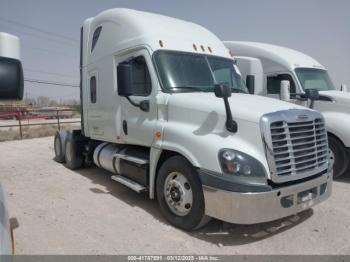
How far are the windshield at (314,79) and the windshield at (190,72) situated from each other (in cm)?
339

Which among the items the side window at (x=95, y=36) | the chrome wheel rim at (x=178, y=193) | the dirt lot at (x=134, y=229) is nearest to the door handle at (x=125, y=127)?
the dirt lot at (x=134, y=229)

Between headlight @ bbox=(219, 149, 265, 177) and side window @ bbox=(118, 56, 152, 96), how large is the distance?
1.89m

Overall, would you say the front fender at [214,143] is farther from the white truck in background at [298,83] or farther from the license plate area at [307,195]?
the white truck in background at [298,83]

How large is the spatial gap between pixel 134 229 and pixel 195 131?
1.60 meters

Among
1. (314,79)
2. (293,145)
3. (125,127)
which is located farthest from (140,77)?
(314,79)

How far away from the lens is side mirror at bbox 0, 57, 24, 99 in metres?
2.04

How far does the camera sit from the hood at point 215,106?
387 cm

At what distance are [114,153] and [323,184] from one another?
3.69m

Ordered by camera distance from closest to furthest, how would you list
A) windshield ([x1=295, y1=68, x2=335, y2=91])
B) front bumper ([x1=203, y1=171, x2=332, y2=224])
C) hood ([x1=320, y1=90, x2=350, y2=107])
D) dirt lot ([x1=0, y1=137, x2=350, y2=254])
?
front bumper ([x1=203, y1=171, x2=332, y2=224]) < dirt lot ([x1=0, y1=137, x2=350, y2=254]) < hood ([x1=320, y1=90, x2=350, y2=107]) < windshield ([x1=295, y1=68, x2=335, y2=91])

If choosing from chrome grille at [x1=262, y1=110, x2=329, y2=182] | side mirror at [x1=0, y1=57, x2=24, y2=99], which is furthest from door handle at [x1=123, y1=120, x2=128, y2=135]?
side mirror at [x1=0, y1=57, x2=24, y2=99]

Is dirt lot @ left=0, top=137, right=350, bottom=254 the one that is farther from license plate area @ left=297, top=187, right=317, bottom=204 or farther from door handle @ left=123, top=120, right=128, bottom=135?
door handle @ left=123, top=120, right=128, bottom=135

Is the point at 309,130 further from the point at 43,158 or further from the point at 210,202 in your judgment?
the point at 43,158

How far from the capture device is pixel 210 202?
12.2ft

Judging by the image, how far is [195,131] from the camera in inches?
161
